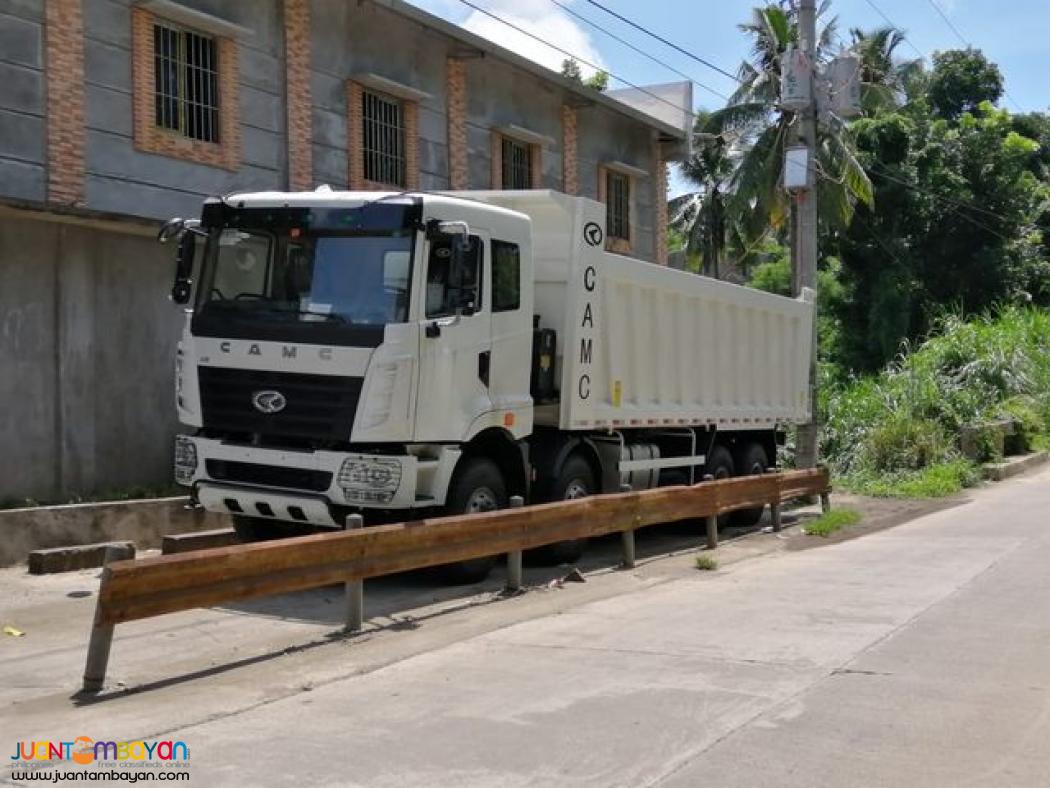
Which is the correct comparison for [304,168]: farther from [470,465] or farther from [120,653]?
[120,653]

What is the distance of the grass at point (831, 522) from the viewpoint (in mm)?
14211

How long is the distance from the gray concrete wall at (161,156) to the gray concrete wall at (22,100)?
64 centimetres

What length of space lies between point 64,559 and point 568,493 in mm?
4868

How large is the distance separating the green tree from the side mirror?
42.6m

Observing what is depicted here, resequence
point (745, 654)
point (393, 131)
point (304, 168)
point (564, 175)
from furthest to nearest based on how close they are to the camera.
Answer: point (564, 175)
point (393, 131)
point (304, 168)
point (745, 654)

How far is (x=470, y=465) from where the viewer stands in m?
9.93

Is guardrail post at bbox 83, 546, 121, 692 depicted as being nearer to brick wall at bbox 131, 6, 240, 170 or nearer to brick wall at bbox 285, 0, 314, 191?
brick wall at bbox 131, 6, 240, 170

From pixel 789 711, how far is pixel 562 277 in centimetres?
600

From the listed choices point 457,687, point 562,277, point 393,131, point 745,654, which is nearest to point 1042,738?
point 745,654

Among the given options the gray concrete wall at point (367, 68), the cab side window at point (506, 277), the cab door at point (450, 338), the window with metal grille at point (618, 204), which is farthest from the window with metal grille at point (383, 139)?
the cab door at point (450, 338)

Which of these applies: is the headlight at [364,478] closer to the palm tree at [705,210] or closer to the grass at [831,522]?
the grass at [831,522]

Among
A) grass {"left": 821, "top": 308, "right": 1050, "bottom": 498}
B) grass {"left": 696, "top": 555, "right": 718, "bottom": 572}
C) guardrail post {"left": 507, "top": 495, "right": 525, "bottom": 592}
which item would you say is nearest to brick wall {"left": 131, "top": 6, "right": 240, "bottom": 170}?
guardrail post {"left": 507, "top": 495, "right": 525, "bottom": 592}

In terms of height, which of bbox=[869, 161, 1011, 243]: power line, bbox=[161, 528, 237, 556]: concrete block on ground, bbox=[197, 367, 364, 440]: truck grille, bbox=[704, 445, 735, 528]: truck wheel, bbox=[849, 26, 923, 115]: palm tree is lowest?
bbox=[161, 528, 237, 556]: concrete block on ground

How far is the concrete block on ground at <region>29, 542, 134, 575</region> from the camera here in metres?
10.1
